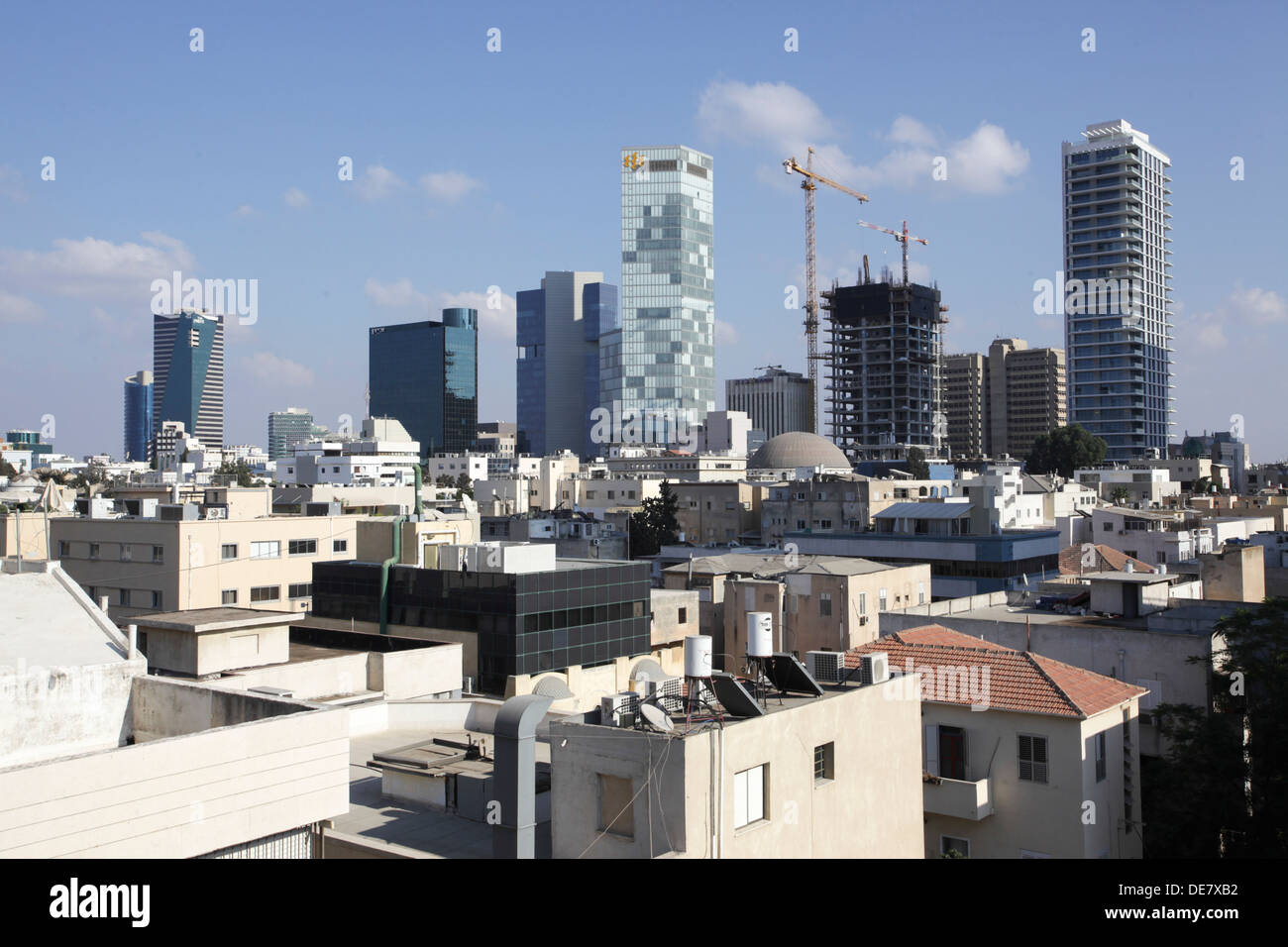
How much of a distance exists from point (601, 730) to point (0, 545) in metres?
46.5

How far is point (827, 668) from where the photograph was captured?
55.8 ft

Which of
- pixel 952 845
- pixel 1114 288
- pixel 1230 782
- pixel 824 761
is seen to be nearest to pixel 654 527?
pixel 952 845

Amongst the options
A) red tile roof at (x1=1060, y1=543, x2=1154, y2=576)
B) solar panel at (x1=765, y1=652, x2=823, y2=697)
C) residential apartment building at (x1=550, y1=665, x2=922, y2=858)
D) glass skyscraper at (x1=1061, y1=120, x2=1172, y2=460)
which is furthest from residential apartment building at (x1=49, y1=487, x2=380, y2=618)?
glass skyscraper at (x1=1061, y1=120, x2=1172, y2=460)

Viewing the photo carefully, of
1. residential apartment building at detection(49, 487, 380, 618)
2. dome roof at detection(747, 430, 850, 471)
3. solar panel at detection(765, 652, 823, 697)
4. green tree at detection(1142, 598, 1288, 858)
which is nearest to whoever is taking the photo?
solar panel at detection(765, 652, 823, 697)

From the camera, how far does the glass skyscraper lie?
18525 cm

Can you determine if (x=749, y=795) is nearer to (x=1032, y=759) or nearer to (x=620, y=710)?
(x=620, y=710)

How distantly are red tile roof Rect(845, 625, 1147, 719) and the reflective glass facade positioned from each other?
45.0 feet

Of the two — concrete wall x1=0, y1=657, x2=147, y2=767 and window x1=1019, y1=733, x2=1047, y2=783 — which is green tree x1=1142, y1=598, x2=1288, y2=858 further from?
concrete wall x1=0, y1=657, x2=147, y2=767

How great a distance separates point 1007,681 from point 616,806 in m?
11.3

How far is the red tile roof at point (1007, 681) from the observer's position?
2019 centimetres

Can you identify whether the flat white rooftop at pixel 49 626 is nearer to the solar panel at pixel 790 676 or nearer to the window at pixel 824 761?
the solar panel at pixel 790 676

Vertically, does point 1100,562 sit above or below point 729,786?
below

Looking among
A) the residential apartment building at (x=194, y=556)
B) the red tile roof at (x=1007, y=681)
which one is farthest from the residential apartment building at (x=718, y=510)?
the red tile roof at (x=1007, y=681)
